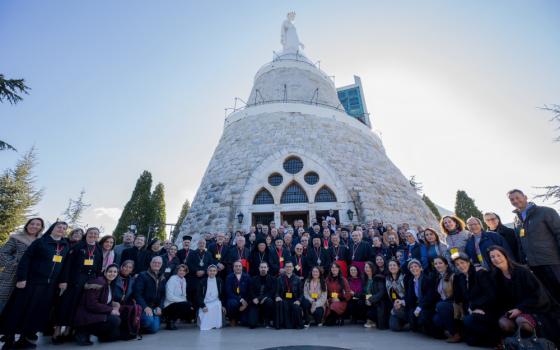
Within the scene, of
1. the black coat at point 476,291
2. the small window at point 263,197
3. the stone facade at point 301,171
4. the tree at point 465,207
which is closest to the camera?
the black coat at point 476,291

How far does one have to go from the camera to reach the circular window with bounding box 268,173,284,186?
11.9 meters

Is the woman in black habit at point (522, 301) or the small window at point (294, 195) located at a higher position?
the small window at point (294, 195)

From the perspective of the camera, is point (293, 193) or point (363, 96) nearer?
point (293, 193)

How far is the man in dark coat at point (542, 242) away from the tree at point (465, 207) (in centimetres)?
1740

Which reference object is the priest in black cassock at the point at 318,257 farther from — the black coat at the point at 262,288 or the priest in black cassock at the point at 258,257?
the black coat at the point at 262,288

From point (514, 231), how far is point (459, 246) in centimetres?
86

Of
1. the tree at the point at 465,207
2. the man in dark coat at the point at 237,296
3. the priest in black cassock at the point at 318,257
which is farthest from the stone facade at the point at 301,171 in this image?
the tree at the point at 465,207

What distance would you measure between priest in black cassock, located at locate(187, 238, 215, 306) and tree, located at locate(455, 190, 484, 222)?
1900 cm

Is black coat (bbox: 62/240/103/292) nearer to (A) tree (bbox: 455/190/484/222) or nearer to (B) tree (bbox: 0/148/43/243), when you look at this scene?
(B) tree (bbox: 0/148/43/243)

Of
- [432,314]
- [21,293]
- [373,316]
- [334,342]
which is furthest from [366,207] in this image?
[21,293]

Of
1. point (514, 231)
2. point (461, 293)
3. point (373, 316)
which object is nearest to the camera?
point (461, 293)

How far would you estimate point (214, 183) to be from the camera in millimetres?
12242

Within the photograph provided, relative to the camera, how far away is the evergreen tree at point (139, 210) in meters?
19.5

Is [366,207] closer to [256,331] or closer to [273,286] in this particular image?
[273,286]
